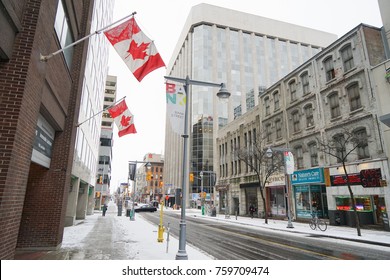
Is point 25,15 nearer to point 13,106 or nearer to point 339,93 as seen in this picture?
point 13,106

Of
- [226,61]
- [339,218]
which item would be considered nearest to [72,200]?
[339,218]

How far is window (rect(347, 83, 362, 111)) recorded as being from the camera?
20875 mm

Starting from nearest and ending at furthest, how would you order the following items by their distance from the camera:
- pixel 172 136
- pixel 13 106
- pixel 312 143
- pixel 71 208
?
1. pixel 13 106
2. pixel 71 208
3. pixel 312 143
4. pixel 172 136

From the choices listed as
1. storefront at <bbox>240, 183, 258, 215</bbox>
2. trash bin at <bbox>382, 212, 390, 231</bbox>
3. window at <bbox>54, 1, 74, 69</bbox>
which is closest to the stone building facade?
storefront at <bbox>240, 183, 258, 215</bbox>

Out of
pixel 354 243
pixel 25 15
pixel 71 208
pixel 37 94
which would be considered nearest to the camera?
pixel 25 15

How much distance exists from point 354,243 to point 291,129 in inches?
657

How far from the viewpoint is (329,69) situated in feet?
80.0

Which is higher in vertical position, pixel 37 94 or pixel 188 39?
pixel 188 39

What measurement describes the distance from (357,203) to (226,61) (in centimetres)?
5966

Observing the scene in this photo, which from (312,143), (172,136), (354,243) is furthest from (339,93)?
(172,136)


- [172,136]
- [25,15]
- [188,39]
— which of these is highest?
[188,39]

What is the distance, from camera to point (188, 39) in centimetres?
7819

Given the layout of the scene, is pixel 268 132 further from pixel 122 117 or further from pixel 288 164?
pixel 122 117

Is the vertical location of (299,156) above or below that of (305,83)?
below
